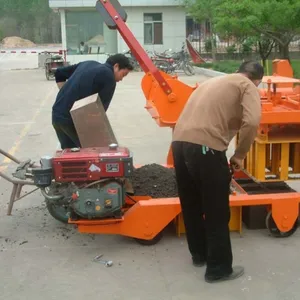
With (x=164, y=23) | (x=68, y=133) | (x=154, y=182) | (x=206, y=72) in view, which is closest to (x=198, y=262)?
(x=154, y=182)

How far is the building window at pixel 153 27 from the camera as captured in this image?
33.4 metres

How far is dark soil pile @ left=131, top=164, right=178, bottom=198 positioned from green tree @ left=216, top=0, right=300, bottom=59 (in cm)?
1174

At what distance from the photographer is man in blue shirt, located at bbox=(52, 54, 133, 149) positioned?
4.93 m

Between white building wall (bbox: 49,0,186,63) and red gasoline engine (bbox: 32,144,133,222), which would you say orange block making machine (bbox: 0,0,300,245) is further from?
white building wall (bbox: 49,0,186,63)

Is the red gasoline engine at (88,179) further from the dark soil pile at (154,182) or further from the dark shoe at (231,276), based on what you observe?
the dark shoe at (231,276)

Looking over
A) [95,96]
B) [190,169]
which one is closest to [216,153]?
[190,169]

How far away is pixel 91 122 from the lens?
4.61 metres

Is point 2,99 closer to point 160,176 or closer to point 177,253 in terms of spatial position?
point 160,176

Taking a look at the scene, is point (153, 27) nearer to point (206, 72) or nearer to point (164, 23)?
point (164, 23)

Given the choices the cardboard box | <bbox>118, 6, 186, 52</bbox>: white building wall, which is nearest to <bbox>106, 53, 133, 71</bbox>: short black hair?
the cardboard box

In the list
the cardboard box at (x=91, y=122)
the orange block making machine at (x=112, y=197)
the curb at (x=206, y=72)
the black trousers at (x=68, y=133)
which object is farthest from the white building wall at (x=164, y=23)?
the orange block making machine at (x=112, y=197)

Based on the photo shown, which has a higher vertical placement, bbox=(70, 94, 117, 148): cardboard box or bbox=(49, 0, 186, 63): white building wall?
bbox=(49, 0, 186, 63): white building wall

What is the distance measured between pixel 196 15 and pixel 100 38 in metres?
7.22

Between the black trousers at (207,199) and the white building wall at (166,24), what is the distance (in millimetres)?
29665
